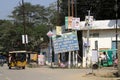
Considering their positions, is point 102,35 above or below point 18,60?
above

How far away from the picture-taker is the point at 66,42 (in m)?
47.3

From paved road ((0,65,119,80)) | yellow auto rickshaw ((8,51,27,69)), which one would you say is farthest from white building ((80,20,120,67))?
paved road ((0,65,119,80))

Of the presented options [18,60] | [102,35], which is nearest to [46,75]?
[18,60]

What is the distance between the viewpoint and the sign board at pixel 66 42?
46.9 meters

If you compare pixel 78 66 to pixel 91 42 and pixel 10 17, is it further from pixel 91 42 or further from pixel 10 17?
pixel 10 17

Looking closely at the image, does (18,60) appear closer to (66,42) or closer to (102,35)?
(66,42)

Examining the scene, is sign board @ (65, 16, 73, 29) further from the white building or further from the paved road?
the paved road

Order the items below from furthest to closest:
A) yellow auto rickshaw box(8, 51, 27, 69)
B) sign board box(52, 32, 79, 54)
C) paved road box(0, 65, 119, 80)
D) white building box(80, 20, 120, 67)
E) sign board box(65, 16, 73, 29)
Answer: white building box(80, 20, 120, 67)
yellow auto rickshaw box(8, 51, 27, 69)
sign board box(52, 32, 79, 54)
sign board box(65, 16, 73, 29)
paved road box(0, 65, 119, 80)

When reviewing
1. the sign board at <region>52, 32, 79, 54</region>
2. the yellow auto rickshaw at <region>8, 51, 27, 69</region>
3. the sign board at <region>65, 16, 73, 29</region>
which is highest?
the sign board at <region>65, 16, 73, 29</region>

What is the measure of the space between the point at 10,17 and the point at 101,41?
57377 mm

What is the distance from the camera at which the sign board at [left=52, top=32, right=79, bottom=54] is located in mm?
46875

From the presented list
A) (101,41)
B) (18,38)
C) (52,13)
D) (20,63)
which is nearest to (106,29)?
(101,41)

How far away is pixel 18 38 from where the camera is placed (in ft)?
298

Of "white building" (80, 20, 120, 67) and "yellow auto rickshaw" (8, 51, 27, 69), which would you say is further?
"white building" (80, 20, 120, 67)
